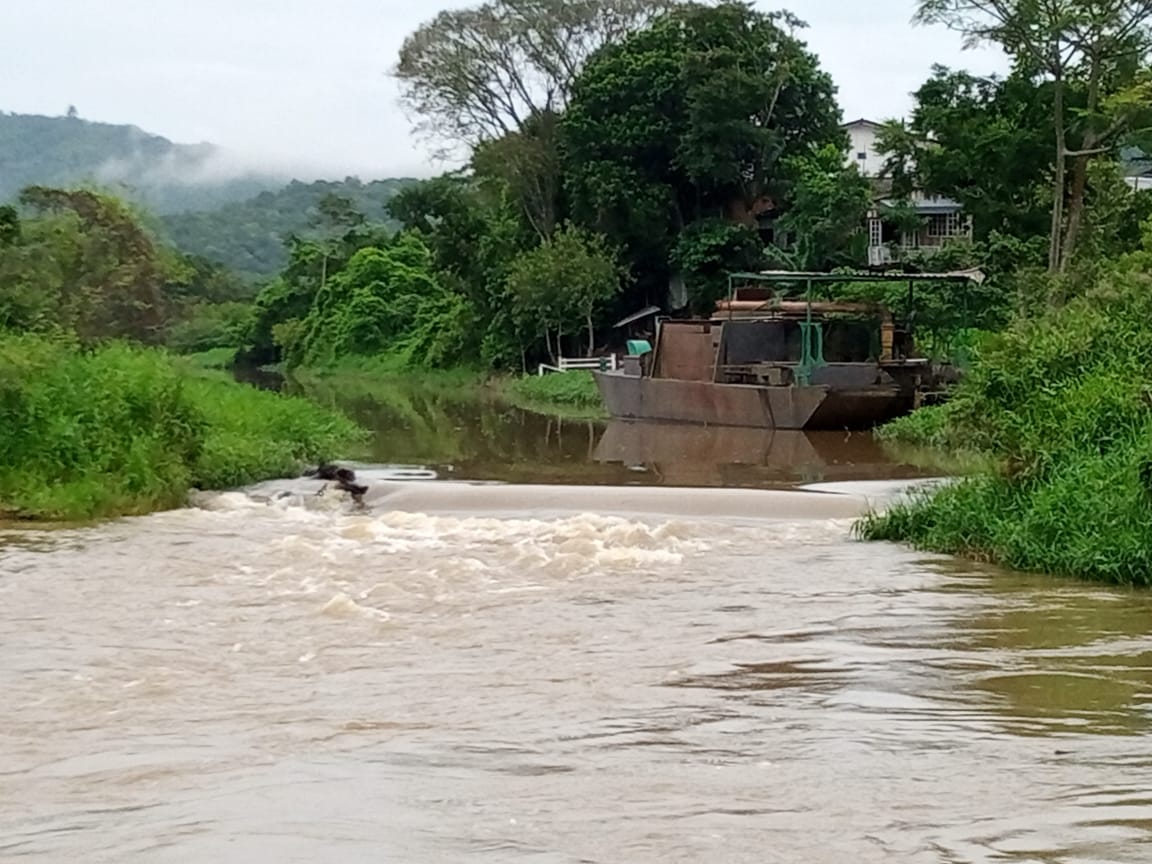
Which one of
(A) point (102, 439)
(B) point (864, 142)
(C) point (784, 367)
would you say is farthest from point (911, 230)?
(A) point (102, 439)

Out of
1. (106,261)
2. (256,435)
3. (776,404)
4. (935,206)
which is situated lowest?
(256,435)

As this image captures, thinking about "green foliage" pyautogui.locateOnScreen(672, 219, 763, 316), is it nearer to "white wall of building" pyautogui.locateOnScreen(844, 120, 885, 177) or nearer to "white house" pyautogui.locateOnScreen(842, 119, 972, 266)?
"white house" pyautogui.locateOnScreen(842, 119, 972, 266)

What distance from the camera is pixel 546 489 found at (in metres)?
16.5

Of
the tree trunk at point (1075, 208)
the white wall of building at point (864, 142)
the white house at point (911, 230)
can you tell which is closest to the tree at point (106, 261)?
the white house at point (911, 230)

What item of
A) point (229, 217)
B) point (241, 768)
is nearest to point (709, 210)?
point (241, 768)

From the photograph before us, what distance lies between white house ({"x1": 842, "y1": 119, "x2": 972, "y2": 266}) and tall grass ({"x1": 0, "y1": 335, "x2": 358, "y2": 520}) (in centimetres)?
2334

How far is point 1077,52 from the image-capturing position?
30.0 meters

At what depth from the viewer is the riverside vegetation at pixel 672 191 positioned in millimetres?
29812

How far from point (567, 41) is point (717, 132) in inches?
289

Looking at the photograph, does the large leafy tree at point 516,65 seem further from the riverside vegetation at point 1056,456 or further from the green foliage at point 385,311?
the riverside vegetation at point 1056,456

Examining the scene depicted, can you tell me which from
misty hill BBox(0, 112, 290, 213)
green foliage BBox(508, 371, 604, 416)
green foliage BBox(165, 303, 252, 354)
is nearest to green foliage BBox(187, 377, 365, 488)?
green foliage BBox(508, 371, 604, 416)

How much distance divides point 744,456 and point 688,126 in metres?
19.5

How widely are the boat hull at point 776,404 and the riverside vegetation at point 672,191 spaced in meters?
0.96

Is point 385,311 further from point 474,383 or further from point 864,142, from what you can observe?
point 864,142
